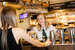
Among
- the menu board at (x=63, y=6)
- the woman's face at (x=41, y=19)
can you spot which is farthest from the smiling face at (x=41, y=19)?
the menu board at (x=63, y=6)

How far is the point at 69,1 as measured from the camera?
6301 mm

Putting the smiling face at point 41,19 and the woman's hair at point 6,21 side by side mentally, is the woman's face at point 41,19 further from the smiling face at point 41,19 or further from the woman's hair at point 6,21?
the woman's hair at point 6,21

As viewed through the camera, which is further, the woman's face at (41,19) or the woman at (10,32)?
the woman's face at (41,19)

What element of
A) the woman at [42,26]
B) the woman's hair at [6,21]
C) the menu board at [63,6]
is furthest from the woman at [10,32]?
the menu board at [63,6]

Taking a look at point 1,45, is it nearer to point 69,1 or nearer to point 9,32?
point 9,32

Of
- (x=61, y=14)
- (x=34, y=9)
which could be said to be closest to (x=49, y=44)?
(x=34, y=9)

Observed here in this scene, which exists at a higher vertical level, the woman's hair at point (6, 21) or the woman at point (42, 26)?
the woman's hair at point (6, 21)

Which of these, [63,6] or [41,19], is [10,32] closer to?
[41,19]

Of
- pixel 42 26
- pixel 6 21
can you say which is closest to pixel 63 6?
pixel 42 26

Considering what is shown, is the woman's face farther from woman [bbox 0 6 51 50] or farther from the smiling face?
woman [bbox 0 6 51 50]

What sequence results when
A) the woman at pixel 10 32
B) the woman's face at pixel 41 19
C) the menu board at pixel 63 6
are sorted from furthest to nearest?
the menu board at pixel 63 6, the woman's face at pixel 41 19, the woman at pixel 10 32

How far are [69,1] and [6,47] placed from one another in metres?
5.31

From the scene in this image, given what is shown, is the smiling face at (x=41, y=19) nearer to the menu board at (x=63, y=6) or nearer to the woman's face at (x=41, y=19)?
the woman's face at (x=41, y=19)

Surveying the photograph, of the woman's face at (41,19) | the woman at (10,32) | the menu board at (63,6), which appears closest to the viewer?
the woman at (10,32)
